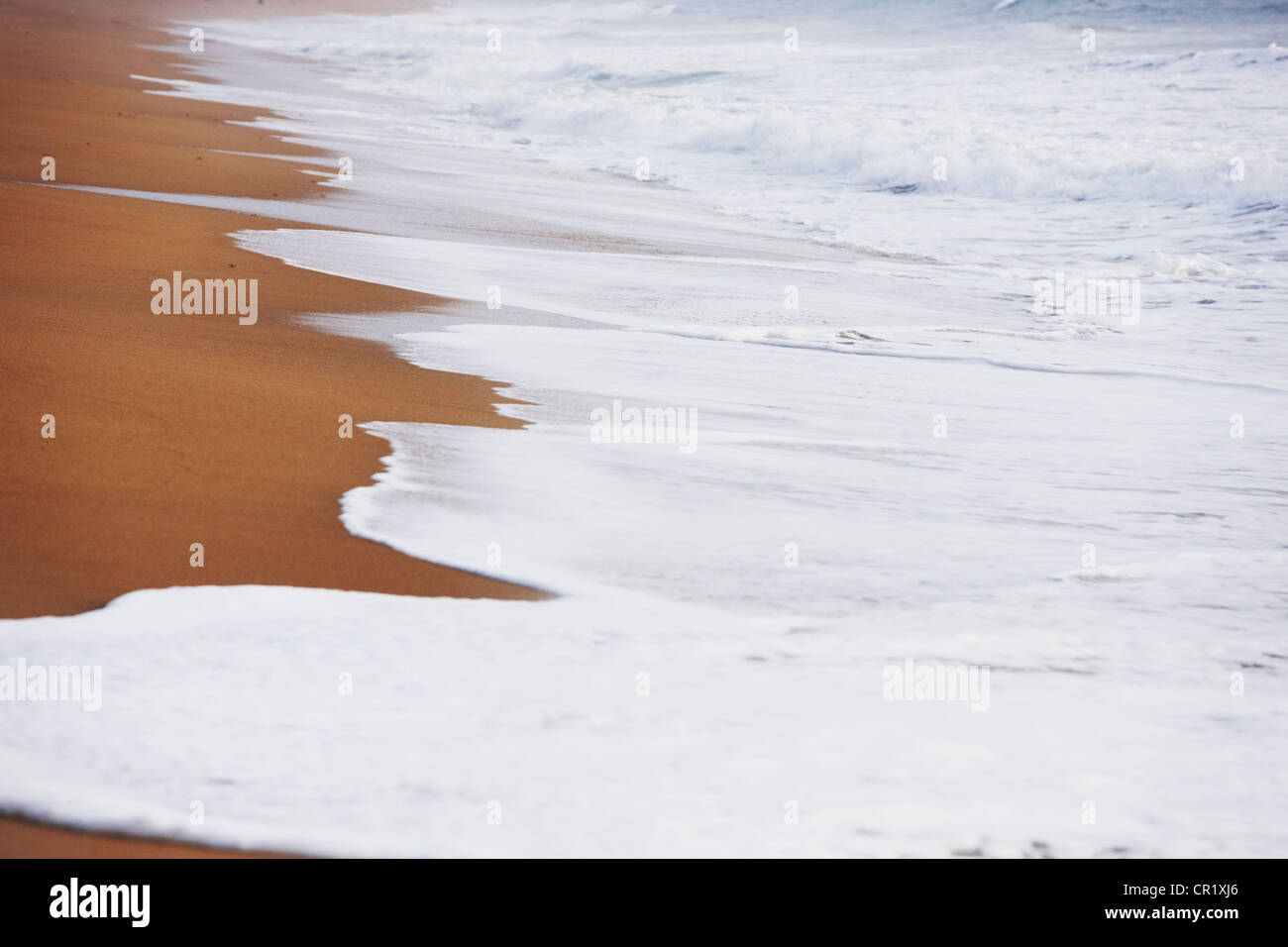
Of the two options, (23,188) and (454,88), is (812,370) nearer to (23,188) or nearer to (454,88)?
(23,188)

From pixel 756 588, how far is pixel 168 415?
7.39 feet

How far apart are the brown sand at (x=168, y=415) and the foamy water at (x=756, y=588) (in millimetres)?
154

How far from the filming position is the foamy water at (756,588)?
2586 millimetres

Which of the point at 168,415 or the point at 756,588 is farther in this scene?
the point at 168,415

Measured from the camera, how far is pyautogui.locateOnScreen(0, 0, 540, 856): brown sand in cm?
348

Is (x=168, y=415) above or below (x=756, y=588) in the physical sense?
above

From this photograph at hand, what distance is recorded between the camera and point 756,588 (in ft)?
12.4

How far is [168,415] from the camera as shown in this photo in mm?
4680

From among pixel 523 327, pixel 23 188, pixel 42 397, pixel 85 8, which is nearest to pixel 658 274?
pixel 523 327

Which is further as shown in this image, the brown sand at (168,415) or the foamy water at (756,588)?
the brown sand at (168,415)

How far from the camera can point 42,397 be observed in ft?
15.3

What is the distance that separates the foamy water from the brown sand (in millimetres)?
154
